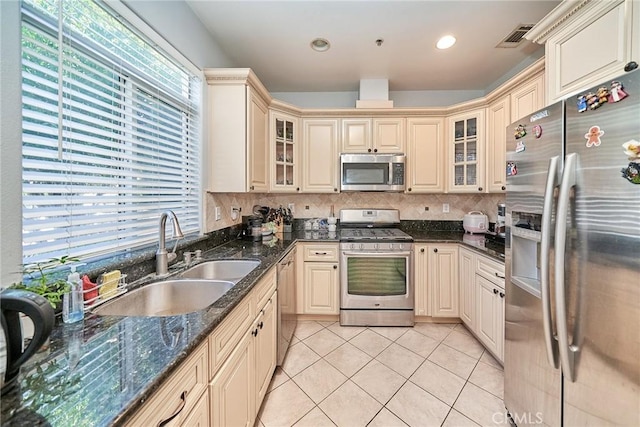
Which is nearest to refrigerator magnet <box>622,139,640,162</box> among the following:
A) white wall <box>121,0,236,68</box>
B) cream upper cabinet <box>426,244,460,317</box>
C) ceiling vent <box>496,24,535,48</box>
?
ceiling vent <box>496,24,535,48</box>

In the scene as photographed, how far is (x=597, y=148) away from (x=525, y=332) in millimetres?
923

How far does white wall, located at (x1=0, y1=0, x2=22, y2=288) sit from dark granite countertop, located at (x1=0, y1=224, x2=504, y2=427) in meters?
0.29

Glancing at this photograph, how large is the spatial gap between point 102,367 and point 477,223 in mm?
3195

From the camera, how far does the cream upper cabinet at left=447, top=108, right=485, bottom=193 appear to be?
261 centimetres

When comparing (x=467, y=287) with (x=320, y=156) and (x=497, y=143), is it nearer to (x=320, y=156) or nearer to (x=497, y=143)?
(x=497, y=143)

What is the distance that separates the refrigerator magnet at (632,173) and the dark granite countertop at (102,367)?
4.86 ft

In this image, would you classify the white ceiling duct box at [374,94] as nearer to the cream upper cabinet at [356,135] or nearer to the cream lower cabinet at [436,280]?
the cream upper cabinet at [356,135]

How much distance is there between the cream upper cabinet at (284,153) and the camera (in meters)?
2.75

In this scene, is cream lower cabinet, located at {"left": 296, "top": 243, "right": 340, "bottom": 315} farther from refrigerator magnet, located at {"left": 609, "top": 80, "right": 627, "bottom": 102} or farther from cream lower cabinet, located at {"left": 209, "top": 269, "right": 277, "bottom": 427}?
refrigerator magnet, located at {"left": 609, "top": 80, "right": 627, "bottom": 102}

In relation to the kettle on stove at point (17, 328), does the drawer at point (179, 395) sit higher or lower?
lower

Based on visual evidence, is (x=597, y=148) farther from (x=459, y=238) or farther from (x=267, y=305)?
(x=459, y=238)

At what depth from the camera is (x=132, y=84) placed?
1.41 m

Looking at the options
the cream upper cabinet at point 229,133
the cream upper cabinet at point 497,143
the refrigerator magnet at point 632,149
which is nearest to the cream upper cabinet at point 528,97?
the cream upper cabinet at point 497,143

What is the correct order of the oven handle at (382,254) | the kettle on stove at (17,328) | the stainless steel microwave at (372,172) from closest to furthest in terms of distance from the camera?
the kettle on stove at (17,328) → the oven handle at (382,254) → the stainless steel microwave at (372,172)
